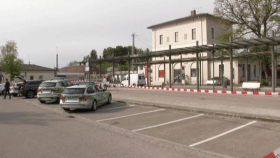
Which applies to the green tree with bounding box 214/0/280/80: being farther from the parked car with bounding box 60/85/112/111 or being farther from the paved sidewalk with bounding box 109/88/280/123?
the parked car with bounding box 60/85/112/111

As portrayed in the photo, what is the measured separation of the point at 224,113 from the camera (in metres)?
10.3

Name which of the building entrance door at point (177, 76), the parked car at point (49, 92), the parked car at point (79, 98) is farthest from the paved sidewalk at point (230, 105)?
the building entrance door at point (177, 76)

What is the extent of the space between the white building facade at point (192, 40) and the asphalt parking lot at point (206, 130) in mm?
28855

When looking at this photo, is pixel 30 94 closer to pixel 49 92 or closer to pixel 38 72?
pixel 49 92

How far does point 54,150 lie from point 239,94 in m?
17.2

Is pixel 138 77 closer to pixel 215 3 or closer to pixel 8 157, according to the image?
pixel 215 3

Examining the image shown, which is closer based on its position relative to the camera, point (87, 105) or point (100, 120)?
point (100, 120)

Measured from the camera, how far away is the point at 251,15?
3191 cm

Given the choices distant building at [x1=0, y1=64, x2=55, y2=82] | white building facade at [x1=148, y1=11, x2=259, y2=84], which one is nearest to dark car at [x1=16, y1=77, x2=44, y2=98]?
white building facade at [x1=148, y1=11, x2=259, y2=84]

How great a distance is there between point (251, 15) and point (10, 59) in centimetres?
4742

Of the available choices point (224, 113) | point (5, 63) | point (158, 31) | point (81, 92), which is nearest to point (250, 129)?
point (224, 113)

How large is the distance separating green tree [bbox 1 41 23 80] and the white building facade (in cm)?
3023

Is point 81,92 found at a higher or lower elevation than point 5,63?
lower

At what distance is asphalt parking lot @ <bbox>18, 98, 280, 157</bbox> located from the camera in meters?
6.07
